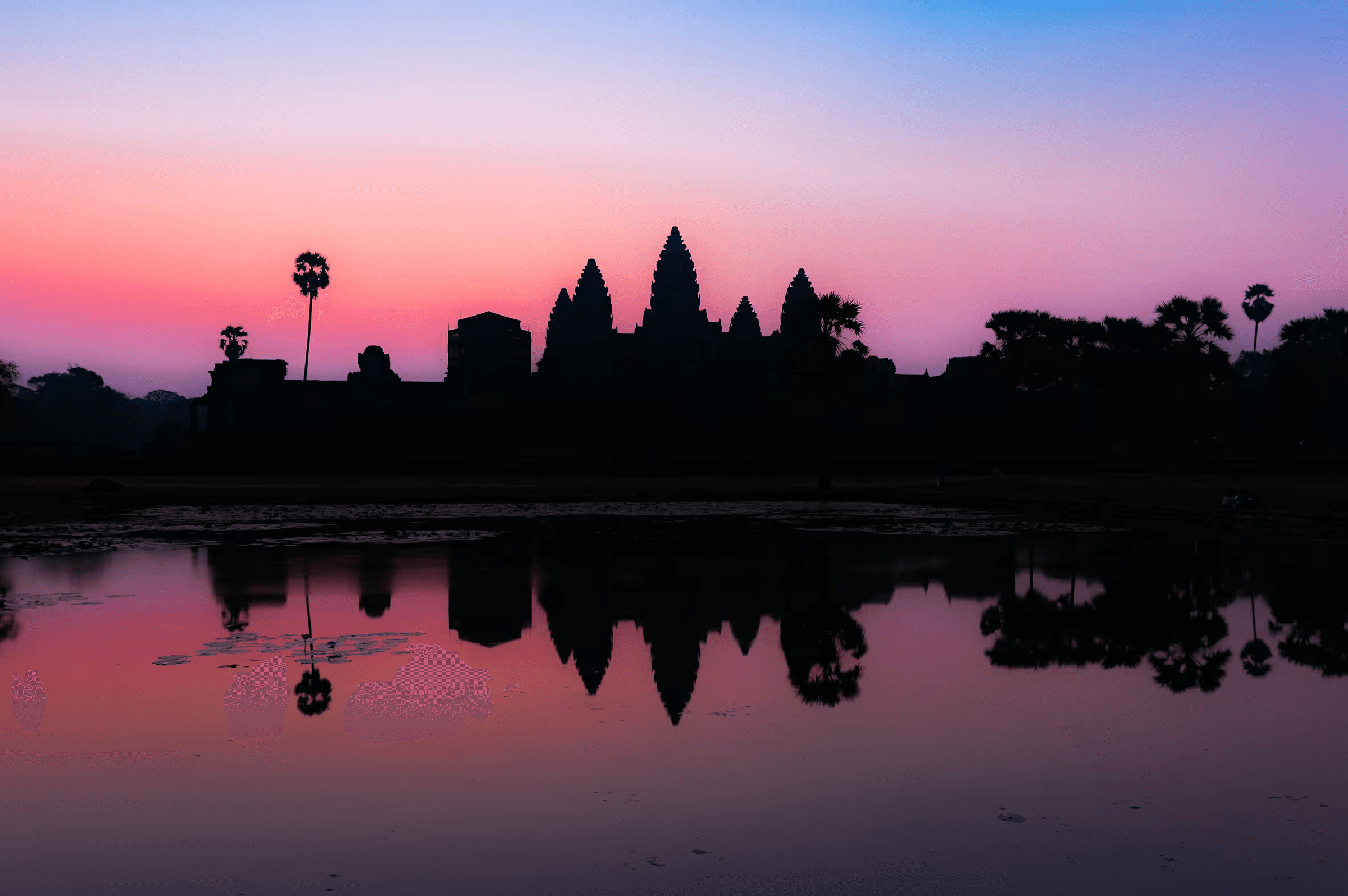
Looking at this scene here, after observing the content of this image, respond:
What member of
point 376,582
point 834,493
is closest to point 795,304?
point 834,493

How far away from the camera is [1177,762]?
296 inches

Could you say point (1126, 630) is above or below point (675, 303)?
below

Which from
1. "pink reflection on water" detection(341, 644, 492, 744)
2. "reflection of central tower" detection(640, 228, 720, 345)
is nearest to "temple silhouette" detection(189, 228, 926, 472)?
"reflection of central tower" detection(640, 228, 720, 345)

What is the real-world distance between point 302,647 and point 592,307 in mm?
103576

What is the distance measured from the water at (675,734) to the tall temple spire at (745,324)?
93.5 meters

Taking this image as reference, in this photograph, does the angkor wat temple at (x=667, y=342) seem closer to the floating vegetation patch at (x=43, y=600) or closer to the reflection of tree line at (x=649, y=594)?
the reflection of tree line at (x=649, y=594)

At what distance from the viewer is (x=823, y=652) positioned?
11.5m

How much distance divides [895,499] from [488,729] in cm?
3464

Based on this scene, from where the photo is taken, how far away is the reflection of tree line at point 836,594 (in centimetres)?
1107

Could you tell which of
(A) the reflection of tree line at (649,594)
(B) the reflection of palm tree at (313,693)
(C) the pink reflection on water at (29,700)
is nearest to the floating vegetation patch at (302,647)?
(B) the reflection of palm tree at (313,693)

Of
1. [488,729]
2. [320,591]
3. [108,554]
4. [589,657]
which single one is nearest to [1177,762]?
[488,729]

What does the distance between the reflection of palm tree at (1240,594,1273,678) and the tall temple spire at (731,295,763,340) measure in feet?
322

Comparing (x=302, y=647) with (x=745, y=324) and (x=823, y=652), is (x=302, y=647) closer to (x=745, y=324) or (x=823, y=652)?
(x=823, y=652)

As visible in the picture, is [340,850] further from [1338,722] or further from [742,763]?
[1338,722]
